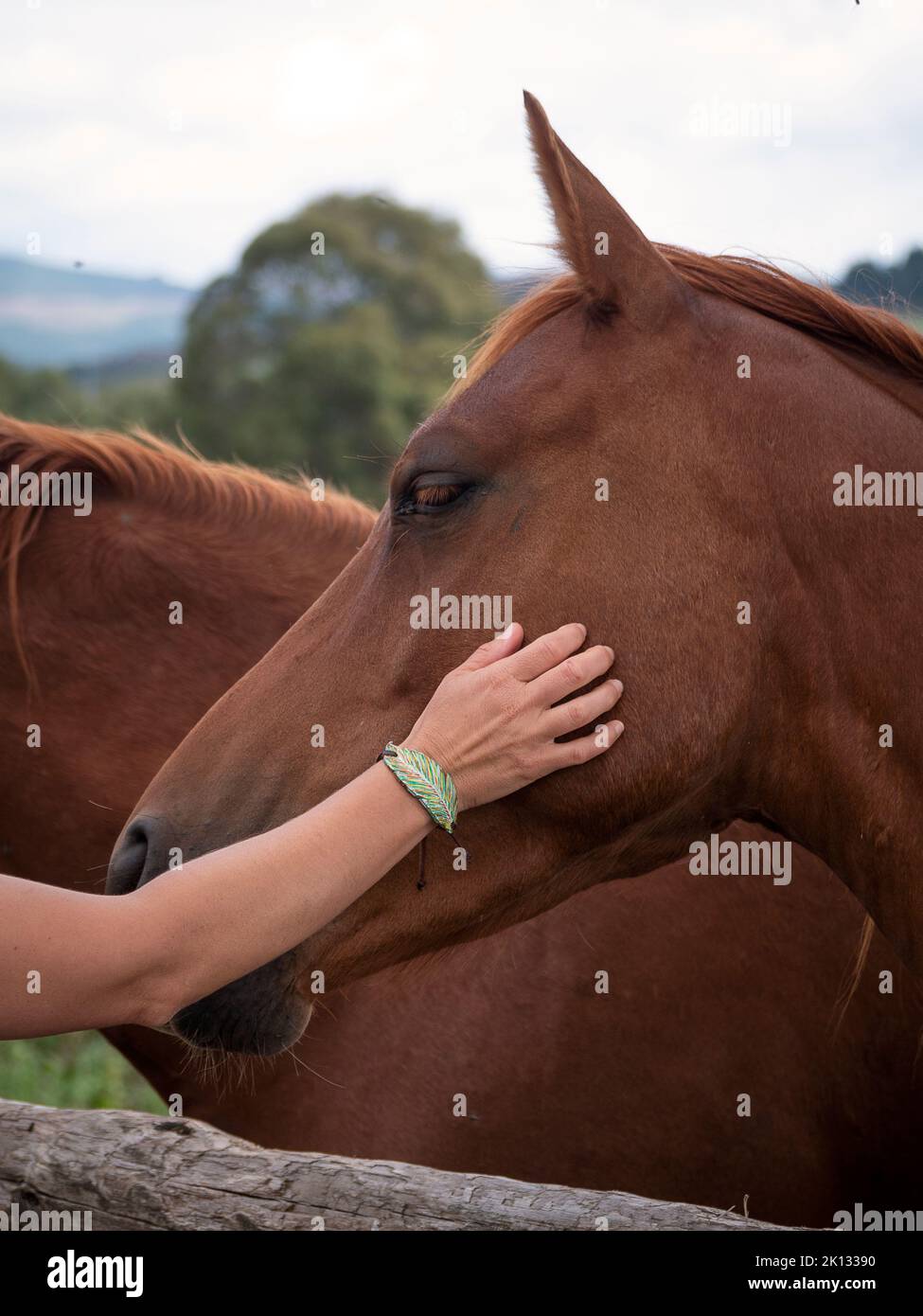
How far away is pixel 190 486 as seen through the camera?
324 centimetres

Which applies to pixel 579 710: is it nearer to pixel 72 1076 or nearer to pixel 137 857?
pixel 137 857

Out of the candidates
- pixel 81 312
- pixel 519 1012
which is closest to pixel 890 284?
pixel 519 1012

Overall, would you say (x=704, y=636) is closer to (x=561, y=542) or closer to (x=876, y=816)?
(x=561, y=542)

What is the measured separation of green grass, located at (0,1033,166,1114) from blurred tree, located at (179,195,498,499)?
10438 millimetres

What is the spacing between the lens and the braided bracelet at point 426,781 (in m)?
1.83

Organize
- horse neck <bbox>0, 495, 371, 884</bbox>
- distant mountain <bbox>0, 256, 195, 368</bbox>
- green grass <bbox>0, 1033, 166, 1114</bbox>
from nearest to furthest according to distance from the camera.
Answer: horse neck <bbox>0, 495, 371, 884</bbox>, green grass <bbox>0, 1033, 166, 1114</bbox>, distant mountain <bbox>0, 256, 195, 368</bbox>

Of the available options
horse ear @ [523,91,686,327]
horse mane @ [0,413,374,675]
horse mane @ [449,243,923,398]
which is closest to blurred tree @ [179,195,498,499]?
horse mane @ [0,413,374,675]

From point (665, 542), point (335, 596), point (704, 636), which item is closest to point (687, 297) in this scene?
point (665, 542)

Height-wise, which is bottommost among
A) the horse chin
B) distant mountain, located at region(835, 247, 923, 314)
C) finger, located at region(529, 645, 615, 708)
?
the horse chin

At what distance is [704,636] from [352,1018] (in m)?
1.41

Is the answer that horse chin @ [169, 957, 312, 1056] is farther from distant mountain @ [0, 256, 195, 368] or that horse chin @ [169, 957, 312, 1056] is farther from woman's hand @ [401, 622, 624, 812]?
distant mountain @ [0, 256, 195, 368]

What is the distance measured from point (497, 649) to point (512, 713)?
12 cm

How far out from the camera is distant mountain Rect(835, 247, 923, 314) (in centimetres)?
238

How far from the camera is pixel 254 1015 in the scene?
2.07 metres
